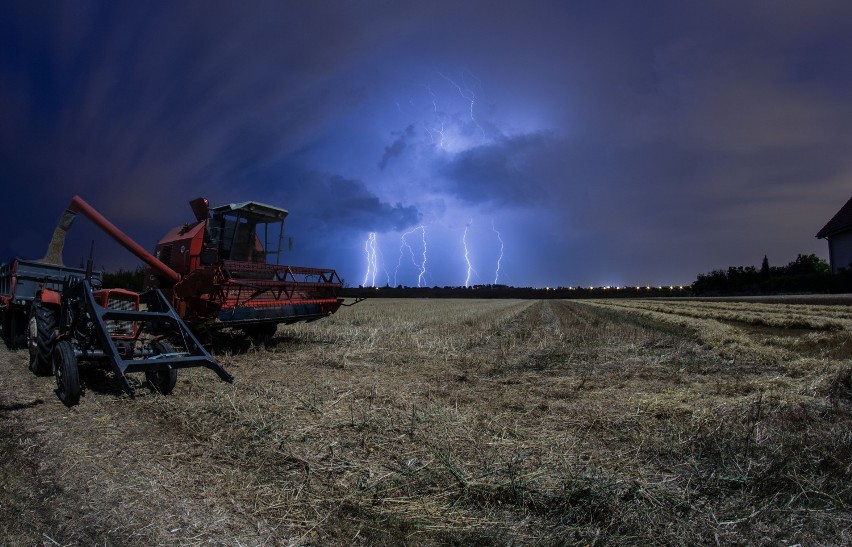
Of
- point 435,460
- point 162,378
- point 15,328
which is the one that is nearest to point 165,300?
point 162,378

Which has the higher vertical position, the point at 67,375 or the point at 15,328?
the point at 15,328

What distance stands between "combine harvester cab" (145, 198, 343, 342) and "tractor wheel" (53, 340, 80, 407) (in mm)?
3103

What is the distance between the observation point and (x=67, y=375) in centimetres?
502

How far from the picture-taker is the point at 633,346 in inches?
382

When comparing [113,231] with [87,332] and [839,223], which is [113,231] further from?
[839,223]

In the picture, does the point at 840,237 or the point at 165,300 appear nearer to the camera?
the point at 165,300

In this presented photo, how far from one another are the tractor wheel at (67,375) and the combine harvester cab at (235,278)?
3.10 m

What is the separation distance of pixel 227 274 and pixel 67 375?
3731 mm

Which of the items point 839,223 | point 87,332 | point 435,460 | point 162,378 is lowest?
point 435,460

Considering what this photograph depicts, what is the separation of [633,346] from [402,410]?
6716 mm

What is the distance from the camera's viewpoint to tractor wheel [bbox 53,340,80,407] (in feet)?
16.3

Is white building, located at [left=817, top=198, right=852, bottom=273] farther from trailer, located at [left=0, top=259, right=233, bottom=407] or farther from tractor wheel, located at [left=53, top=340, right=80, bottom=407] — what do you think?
tractor wheel, located at [left=53, top=340, right=80, bottom=407]

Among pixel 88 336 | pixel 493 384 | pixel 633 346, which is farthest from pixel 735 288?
pixel 88 336

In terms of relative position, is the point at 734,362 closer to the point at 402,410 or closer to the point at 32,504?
the point at 402,410
